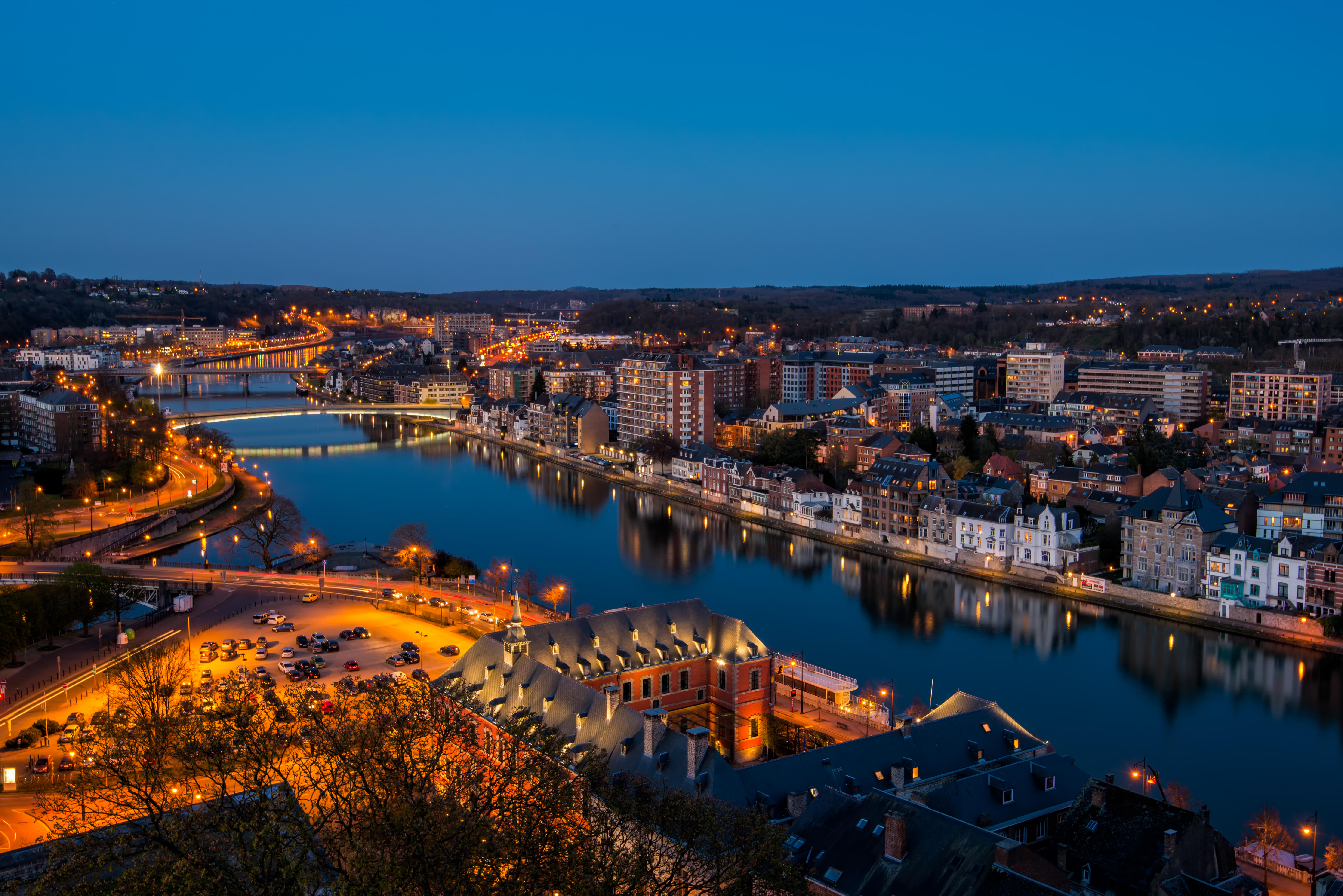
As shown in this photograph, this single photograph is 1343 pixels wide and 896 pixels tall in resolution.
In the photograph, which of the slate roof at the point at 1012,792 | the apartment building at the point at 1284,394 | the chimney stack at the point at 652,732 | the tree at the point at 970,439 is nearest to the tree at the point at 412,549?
the chimney stack at the point at 652,732

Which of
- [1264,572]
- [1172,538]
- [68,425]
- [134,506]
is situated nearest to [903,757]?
[1264,572]

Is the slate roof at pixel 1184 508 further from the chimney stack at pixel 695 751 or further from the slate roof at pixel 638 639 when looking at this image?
the chimney stack at pixel 695 751

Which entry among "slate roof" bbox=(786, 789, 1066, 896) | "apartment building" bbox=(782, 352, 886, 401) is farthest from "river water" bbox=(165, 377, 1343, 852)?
"apartment building" bbox=(782, 352, 886, 401)

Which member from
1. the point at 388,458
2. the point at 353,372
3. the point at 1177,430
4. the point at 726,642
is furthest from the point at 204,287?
the point at 726,642

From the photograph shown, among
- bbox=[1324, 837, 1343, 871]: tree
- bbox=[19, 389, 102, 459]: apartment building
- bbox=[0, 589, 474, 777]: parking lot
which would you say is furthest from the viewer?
bbox=[19, 389, 102, 459]: apartment building

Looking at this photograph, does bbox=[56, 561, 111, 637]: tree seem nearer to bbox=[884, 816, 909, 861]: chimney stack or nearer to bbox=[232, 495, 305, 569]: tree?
bbox=[232, 495, 305, 569]: tree

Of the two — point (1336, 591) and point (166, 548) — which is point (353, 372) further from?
point (1336, 591)
